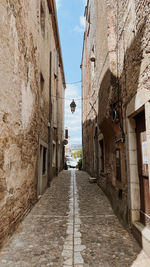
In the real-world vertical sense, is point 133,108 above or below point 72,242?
above

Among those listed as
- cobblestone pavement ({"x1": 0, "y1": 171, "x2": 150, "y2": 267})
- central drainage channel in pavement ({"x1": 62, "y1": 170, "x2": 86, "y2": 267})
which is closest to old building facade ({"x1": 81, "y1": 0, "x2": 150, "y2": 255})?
cobblestone pavement ({"x1": 0, "y1": 171, "x2": 150, "y2": 267})

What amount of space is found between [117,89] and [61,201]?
3.77 metres

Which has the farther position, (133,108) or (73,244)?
(133,108)

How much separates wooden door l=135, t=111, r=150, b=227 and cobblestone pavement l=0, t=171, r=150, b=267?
531 mm

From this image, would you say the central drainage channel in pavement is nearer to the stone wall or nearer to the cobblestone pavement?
the cobblestone pavement

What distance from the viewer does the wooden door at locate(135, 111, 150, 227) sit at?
290cm

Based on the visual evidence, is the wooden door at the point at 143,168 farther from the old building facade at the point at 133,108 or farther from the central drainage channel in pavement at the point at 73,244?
the central drainage channel in pavement at the point at 73,244

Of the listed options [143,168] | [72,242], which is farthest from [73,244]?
[143,168]

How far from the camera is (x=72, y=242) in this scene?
3.01 m

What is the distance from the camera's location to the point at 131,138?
3402 millimetres

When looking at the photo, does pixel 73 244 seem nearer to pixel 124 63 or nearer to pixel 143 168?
pixel 143 168

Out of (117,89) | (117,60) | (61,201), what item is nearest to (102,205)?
(61,201)

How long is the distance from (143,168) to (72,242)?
5.81 ft

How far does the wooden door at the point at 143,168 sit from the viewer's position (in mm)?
2896
